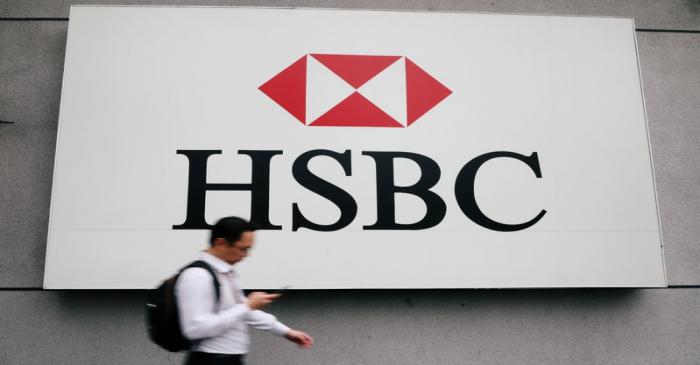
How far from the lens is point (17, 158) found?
12.4 feet

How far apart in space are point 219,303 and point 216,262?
0.55ft

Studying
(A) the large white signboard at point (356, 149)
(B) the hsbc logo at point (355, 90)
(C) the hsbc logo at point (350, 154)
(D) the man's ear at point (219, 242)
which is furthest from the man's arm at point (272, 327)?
(B) the hsbc logo at point (355, 90)

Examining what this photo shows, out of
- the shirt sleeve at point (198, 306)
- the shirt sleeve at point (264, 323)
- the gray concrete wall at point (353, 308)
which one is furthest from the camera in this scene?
the gray concrete wall at point (353, 308)

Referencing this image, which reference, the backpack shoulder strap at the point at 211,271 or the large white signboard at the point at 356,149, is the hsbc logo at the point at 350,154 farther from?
the backpack shoulder strap at the point at 211,271

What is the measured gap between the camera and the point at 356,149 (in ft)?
12.0

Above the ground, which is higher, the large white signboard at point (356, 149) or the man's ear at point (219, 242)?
the large white signboard at point (356, 149)

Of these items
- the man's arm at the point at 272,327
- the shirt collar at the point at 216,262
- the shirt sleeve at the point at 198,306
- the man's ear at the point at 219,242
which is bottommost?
the man's arm at the point at 272,327

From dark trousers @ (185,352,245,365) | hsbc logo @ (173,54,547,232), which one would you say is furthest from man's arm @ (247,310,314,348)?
hsbc logo @ (173,54,547,232)

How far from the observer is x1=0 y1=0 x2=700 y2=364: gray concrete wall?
142 inches

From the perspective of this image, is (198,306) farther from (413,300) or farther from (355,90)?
(355,90)

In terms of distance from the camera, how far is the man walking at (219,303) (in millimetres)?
2035

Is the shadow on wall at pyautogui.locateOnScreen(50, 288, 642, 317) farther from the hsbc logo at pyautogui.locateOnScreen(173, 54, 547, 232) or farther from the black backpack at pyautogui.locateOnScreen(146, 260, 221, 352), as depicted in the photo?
the black backpack at pyautogui.locateOnScreen(146, 260, 221, 352)

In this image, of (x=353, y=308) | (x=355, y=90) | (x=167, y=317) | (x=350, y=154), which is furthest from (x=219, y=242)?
(x=355, y=90)

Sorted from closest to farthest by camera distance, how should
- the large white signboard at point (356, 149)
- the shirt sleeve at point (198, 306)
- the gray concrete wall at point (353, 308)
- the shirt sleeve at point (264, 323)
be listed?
the shirt sleeve at point (198, 306) → the shirt sleeve at point (264, 323) → the large white signboard at point (356, 149) → the gray concrete wall at point (353, 308)
